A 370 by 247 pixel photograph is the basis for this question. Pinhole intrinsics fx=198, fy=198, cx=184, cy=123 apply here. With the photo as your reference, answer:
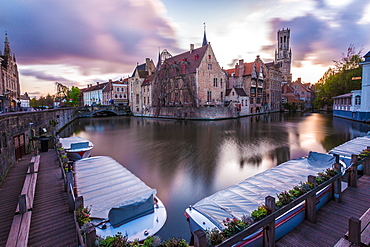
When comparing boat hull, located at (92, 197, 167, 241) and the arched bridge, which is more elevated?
the arched bridge

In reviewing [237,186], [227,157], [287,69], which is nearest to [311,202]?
[237,186]

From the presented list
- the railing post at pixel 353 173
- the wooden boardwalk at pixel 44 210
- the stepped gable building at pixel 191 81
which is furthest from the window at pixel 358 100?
the wooden boardwalk at pixel 44 210

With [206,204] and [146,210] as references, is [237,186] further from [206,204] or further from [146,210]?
[146,210]

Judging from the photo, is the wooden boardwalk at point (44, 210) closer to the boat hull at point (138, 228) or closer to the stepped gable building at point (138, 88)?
the boat hull at point (138, 228)

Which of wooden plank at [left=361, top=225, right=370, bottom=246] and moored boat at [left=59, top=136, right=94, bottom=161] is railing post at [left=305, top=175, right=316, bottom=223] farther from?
moored boat at [left=59, top=136, right=94, bottom=161]

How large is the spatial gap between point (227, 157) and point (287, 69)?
86460mm

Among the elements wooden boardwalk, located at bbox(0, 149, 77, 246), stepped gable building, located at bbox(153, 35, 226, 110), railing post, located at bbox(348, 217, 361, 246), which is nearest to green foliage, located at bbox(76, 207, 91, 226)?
wooden boardwalk, located at bbox(0, 149, 77, 246)

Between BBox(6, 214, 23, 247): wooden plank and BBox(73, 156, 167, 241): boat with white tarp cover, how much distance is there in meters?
1.42

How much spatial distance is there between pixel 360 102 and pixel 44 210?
141 ft

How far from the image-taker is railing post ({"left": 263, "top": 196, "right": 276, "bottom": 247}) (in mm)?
4055

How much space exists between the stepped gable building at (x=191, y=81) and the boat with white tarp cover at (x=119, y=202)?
107 ft

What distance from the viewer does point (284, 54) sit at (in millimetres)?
85000

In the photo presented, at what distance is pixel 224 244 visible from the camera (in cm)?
324

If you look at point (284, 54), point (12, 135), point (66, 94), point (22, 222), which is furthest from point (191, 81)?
point (284, 54)
